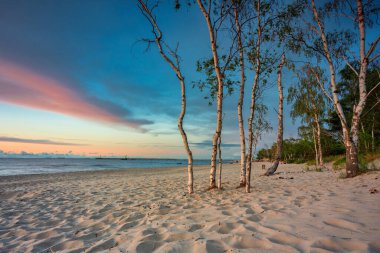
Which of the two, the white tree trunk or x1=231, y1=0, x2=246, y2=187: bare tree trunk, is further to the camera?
the white tree trunk

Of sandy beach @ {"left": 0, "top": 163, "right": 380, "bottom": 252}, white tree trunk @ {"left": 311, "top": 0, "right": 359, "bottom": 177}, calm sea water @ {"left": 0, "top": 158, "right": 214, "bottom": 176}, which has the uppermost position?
white tree trunk @ {"left": 311, "top": 0, "right": 359, "bottom": 177}

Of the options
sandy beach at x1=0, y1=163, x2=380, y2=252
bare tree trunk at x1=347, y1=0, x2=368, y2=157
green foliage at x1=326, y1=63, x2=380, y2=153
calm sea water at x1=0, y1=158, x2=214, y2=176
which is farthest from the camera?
calm sea water at x1=0, y1=158, x2=214, y2=176

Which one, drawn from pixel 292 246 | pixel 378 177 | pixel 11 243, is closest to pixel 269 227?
pixel 292 246

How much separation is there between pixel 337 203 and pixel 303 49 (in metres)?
9.01

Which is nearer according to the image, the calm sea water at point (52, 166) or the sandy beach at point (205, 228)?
the sandy beach at point (205, 228)

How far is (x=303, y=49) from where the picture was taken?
11.2 m

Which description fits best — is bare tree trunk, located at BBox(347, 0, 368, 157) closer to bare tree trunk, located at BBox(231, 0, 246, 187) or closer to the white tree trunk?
the white tree trunk

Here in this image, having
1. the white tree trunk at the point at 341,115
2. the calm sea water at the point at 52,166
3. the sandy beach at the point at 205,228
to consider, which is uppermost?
the white tree trunk at the point at 341,115

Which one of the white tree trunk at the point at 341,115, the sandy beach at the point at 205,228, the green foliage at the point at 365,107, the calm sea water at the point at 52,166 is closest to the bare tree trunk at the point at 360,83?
the white tree trunk at the point at 341,115

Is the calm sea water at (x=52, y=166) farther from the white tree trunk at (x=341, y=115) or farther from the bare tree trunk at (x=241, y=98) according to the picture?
the white tree trunk at (x=341, y=115)

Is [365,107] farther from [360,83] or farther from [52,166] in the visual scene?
[52,166]

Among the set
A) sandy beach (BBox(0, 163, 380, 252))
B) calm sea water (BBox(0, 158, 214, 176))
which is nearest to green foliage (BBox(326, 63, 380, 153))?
sandy beach (BBox(0, 163, 380, 252))

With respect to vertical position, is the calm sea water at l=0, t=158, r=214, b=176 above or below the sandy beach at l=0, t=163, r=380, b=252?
below

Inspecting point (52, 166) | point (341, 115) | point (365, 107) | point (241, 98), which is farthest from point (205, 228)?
point (52, 166)
